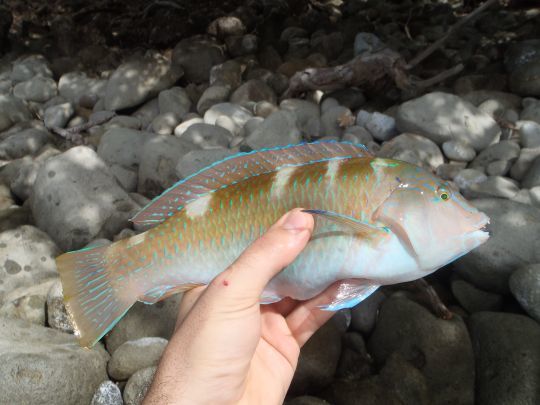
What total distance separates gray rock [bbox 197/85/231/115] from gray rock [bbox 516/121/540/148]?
4256 millimetres

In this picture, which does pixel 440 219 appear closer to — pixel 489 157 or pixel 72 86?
pixel 489 157

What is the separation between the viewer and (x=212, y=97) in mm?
7027

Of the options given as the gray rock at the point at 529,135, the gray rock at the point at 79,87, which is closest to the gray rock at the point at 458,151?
the gray rock at the point at 529,135

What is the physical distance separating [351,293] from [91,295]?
1.16 meters

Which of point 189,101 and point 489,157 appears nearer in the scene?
point 489,157

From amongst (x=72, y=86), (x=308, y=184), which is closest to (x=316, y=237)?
(x=308, y=184)

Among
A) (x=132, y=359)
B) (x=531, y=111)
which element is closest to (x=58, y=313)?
(x=132, y=359)

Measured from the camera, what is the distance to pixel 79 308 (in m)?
1.99

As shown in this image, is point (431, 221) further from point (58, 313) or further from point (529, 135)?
point (529, 135)

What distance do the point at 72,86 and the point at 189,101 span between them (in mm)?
2706

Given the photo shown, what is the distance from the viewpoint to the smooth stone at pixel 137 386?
2.88 meters

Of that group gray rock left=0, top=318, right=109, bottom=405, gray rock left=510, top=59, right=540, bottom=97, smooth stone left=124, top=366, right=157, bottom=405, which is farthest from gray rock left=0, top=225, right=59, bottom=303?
gray rock left=510, top=59, right=540, bottom=97

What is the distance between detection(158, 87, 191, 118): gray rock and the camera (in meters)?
7.06

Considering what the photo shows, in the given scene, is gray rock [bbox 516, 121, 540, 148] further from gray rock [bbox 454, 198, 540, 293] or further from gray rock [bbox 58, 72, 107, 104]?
gray rock [bbox 58, 72, 107, 104]
